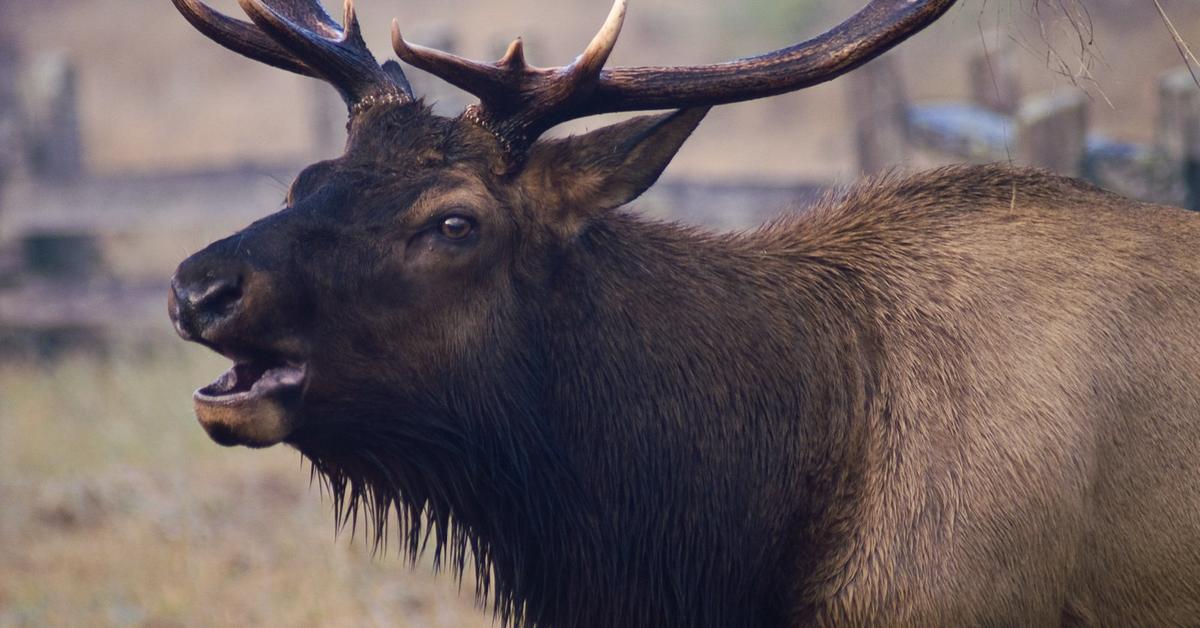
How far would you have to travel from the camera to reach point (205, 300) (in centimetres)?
271

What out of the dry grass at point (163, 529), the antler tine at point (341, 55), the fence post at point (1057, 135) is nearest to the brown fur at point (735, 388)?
the antler tine at point (341, 55)

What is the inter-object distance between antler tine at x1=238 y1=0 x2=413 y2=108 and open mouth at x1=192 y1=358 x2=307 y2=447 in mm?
742

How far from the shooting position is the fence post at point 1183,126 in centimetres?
576

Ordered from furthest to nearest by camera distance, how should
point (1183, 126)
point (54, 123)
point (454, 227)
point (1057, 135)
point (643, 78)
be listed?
point (54, 123) → point (1057, 135) → point (1183, 126) → point (643, 78) → point (454, 227)

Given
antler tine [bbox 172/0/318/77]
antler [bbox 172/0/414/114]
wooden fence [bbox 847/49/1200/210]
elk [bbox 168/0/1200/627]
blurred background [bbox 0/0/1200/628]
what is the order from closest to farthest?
elk [bbox 168/0/1200/627] < antler [bbox 172/0/414/114] < antler tine [bbox 172/0/318/77] < blurred background [bbox 0/0/1200/628] < wooden fence [bbox 847/49/1200/210]

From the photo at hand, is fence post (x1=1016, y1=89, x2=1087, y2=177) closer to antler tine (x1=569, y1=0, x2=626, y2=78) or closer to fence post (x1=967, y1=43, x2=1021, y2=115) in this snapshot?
fence post (x1=967, y1=43, x2=1021, y2=115)

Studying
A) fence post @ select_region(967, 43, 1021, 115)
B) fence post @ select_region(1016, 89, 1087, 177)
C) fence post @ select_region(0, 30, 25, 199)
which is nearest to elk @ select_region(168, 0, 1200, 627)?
fence post @ select_region(1016, 89, 1087, 177)

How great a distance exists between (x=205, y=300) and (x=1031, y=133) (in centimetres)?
456

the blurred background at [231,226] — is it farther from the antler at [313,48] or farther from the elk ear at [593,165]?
the antler at [313,48]

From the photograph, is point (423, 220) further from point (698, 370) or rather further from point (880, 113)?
point (880, 113)

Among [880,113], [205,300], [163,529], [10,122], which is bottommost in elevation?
[163,529]

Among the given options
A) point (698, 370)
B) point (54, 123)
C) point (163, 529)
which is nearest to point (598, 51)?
point (698, 370)

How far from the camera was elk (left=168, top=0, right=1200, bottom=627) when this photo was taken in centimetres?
285

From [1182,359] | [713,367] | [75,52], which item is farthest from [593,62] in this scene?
[75,52]
